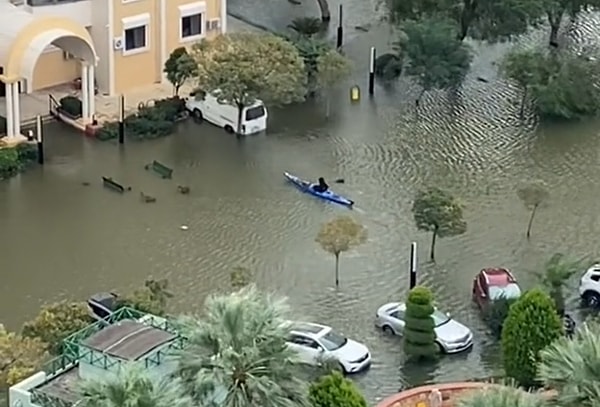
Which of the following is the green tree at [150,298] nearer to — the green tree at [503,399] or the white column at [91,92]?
the green tree at [503,399]

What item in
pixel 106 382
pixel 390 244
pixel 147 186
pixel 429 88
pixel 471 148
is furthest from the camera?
pixel 429 88

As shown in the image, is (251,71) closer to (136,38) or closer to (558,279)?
(136,38)

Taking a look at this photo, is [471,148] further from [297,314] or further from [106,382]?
[106,382]

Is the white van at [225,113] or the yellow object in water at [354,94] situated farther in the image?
the yellow object in water at [354,94]

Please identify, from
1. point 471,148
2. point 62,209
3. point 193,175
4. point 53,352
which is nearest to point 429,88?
point 471,148

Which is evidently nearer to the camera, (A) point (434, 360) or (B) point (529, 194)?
(A) point (434, 360)

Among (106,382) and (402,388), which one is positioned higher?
(106,382)

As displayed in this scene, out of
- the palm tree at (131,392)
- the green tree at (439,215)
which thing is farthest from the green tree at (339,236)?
the palm tree at (131,392)
